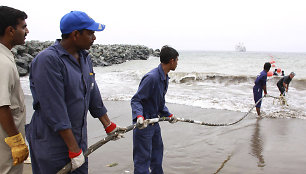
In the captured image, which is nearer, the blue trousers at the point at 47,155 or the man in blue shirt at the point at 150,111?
the blue trousers at the point at 47,155

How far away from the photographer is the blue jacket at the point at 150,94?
2967 mm

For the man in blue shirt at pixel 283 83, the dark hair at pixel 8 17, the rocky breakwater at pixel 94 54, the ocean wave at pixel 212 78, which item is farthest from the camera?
the rocky breakwater at pixel 94 54

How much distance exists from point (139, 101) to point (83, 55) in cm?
111

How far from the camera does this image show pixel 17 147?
1.88m

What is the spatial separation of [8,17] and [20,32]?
5.9 inches

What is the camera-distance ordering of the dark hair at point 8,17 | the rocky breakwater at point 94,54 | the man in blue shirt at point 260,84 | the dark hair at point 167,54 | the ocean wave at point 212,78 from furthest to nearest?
1. the rocky breakwater at point 94,54
2. the ocean wave at point 212,78
3. the man in blue shirt at point 260,84
4. the dark hair at point 167,54
5. the dark hair at point 8,17

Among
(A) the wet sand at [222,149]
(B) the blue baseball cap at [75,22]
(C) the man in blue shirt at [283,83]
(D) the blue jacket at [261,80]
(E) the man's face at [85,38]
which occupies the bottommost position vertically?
(A) the wet sand at [222,149]

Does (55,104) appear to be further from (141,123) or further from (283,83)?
(283,83)

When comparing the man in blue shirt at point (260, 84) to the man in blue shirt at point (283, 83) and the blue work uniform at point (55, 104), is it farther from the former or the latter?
the blue work uniform at point (55, 104)

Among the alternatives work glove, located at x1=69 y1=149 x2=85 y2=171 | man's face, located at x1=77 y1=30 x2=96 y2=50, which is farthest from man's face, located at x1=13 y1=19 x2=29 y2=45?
work glove, located at x1=69 y1=149 x2=85 y2=171

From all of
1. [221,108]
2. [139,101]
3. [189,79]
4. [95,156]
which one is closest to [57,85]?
[139,101]

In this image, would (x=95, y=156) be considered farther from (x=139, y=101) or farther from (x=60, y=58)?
(x=60, y=58)

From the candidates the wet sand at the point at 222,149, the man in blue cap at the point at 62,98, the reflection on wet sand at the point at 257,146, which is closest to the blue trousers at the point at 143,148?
the wet sand at the point at 222,149

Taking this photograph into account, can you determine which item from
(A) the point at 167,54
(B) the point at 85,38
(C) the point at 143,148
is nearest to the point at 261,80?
(A) the point at 167,54
